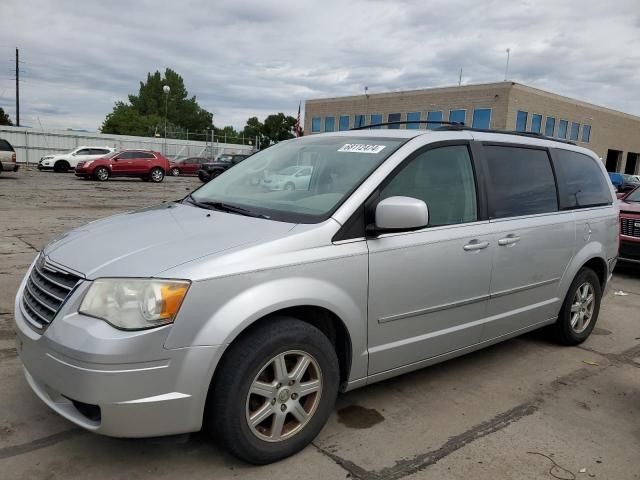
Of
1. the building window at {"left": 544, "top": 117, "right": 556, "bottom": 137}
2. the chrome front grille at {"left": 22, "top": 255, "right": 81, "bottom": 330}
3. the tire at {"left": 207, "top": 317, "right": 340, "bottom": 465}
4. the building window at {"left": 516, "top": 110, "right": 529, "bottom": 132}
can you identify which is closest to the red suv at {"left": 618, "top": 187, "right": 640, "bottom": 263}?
the tire at {"left": 207, "top": 317, "right": 340, "bottom": 465}

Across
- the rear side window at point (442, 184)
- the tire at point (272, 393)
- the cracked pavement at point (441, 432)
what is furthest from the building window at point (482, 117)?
the tire at point (272, 393)

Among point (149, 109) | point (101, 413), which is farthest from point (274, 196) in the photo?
point (149, 109)

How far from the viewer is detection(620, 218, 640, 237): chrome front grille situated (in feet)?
26.5

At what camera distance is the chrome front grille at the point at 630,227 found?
8.08 m

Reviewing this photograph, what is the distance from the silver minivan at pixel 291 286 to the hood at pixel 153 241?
0.04 feet

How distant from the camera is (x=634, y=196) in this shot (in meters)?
9.12

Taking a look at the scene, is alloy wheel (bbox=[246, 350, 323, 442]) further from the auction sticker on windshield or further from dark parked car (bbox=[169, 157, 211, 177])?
dark parked car (bbox=[169, 157, 211, 177])

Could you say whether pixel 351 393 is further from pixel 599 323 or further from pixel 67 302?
pixel 599 323

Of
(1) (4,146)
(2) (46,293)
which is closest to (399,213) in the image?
(2) (46,293)

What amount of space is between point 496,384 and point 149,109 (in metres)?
107

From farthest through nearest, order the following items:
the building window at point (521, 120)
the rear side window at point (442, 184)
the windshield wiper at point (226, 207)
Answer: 1. the building window at point (521, 120)
2. the rear side window at point (442, 184)
3. the windshield wiper at point (226, 207)

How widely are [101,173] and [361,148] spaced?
25789mm

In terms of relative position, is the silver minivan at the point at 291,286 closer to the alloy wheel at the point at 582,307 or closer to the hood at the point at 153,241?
the hood at the point at 153,241

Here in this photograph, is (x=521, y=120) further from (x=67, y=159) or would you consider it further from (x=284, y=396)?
(x=284, y=396)
